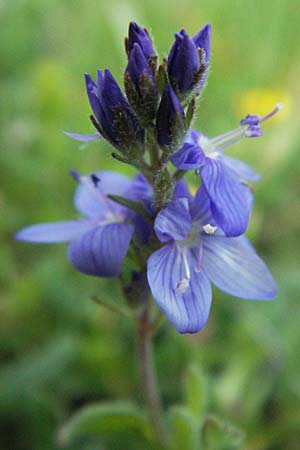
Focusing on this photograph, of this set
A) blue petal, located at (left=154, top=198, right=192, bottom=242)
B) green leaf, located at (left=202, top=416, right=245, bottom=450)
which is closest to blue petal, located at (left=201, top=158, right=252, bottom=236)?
blue petal, located at (left=154, top=198, right=192, bottom=242)

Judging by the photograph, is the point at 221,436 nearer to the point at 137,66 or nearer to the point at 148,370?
the point at 148,370

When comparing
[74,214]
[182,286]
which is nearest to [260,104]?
[74,214]

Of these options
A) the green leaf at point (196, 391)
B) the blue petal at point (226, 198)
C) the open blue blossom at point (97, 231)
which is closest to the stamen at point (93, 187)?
the open blue blossom at point (97, 231)

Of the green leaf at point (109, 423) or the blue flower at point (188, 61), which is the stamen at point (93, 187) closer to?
the blue flower at point (188, 61)

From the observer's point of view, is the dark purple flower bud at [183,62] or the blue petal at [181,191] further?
the blue petal at [181,191]

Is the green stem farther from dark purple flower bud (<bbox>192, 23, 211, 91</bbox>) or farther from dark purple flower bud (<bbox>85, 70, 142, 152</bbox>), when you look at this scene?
dark purple flower bud (<bbox>192, 23, 211, 91</bbox>)
